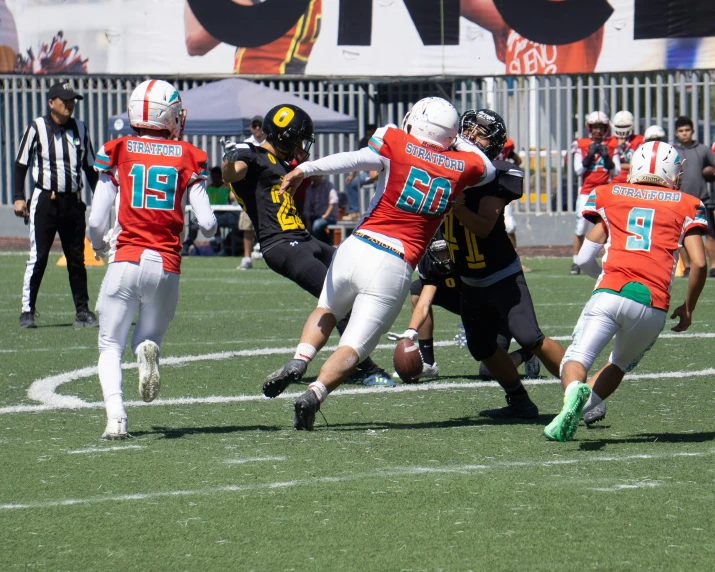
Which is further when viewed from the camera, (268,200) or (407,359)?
(268,200)

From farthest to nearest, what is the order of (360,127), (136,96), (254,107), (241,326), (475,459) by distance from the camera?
(360,127) < (254,107) < (241,326) < (136,96) < (475,459)

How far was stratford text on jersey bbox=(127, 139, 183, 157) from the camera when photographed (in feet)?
23.8

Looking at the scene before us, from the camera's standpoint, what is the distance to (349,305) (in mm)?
7414

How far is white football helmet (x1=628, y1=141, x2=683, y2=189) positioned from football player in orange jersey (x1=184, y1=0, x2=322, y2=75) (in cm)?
1918

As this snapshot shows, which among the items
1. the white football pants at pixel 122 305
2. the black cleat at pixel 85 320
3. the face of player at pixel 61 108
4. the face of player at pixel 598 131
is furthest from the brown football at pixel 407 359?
the face of player at pixel 598 131

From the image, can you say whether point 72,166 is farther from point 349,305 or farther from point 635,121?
point 635,121

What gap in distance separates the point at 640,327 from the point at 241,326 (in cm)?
642

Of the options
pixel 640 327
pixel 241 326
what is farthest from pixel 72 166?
pixel 640 327

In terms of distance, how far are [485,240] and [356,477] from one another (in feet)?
7.34

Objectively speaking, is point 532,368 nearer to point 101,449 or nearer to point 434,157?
point 434,157

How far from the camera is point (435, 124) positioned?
23.9 feet

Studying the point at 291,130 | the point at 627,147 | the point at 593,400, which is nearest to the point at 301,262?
the point at 291,130

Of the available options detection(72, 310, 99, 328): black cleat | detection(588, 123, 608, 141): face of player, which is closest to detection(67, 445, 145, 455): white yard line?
detection(72, 310, 99, 328): black cleat

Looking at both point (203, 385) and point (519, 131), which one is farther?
point (519, 131)
